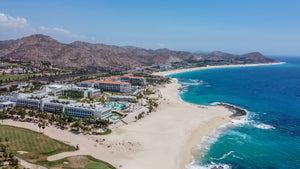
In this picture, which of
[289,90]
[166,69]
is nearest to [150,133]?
[289,90]

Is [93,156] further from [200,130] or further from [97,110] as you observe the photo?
[200,130]

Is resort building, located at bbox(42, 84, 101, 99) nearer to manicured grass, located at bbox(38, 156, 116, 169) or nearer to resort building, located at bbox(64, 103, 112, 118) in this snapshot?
resort building, located at bbox(64, 103, 112, 118)

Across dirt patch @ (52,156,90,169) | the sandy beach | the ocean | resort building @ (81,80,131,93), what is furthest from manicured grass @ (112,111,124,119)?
resort building @ (81,80,131,93)

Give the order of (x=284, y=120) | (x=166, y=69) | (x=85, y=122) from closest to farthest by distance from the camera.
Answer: (x=85, y=122)
(x=284, y=120)
(x=166, y=69)

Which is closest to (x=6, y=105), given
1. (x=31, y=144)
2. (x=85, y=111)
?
(x=85, y=111)

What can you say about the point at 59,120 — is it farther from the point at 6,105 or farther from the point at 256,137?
the point at 256,137

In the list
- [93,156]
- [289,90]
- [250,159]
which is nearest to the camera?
[93,156]

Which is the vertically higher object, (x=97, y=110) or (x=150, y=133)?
(x=97, y=110)

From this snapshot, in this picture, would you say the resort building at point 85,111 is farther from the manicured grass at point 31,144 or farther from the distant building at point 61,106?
the manicured grass at point 31,144
